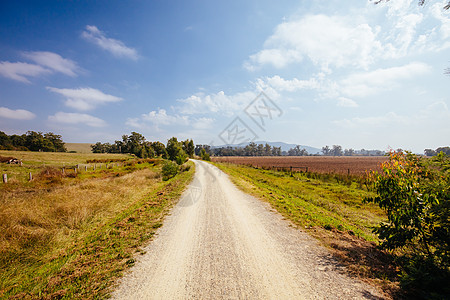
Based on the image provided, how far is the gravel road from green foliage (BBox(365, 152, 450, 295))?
1.42 meters

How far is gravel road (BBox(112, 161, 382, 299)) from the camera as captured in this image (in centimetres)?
334

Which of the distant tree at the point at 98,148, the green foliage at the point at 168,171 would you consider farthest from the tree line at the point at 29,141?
the green foliage at the point at 168,171

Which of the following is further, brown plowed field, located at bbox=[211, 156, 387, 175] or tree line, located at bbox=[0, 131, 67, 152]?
tree line, located at bbox=[0, 131, 67, 152]

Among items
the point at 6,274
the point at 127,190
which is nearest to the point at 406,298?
the point at 6,274

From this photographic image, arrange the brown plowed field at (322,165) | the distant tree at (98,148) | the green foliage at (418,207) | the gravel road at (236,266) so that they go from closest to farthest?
1. the gravel road at (236,266)
2. the green foliage at (418,207)
3. the brown plowed field at (322,165)
4. the distant tree at (98,148)

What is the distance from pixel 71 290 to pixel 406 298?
661 cm

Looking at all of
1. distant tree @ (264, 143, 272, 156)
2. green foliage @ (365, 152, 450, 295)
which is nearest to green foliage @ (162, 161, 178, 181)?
green foliage @ (365, 152, 450, 295)

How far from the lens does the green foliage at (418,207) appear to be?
3.47m

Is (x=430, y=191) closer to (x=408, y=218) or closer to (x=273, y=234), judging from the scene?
(x=408, y=218)

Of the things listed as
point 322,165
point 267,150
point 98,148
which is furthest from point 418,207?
point 267,150

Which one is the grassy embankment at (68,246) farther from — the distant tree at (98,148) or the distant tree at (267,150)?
the distant tree at (267,150)

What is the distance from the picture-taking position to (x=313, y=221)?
24.1 ft

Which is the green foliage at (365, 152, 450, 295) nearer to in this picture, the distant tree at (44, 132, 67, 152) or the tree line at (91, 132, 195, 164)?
the tree line at (91, 132, 195, 164)

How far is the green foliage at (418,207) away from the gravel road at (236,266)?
142 cm
